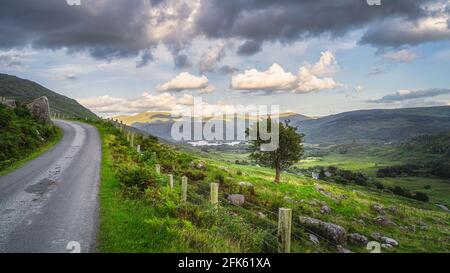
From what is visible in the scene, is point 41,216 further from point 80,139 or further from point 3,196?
point 80,139

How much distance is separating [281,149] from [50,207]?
1729 inches

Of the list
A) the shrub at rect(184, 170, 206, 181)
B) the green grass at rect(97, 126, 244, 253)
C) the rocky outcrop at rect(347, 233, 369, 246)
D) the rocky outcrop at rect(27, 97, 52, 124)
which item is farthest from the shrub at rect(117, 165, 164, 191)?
the rocky outcrop at rect(27, 97, 52, 124)

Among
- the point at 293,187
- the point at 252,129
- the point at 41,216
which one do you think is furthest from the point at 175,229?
the point at 252,129

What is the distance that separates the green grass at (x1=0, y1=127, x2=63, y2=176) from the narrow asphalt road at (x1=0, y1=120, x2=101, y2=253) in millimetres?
711

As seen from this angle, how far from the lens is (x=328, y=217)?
37.5 metres

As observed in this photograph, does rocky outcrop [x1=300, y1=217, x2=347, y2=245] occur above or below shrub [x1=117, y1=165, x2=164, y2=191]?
below

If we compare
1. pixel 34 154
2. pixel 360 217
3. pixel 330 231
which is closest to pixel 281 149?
pixel 360 217

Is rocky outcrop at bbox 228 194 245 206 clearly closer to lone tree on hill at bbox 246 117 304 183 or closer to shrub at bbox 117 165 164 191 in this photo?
shrub at bbox 117 165 164 191

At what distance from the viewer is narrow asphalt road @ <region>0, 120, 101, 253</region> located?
10.4 meters

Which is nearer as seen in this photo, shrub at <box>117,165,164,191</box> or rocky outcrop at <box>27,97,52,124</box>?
shrub at <box>117,165,164,191</box>

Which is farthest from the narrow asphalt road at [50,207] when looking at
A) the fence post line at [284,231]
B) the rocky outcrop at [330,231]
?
the rocky outcrop at [330,231]

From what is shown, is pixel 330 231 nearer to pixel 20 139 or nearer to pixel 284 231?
pixel 284 231
